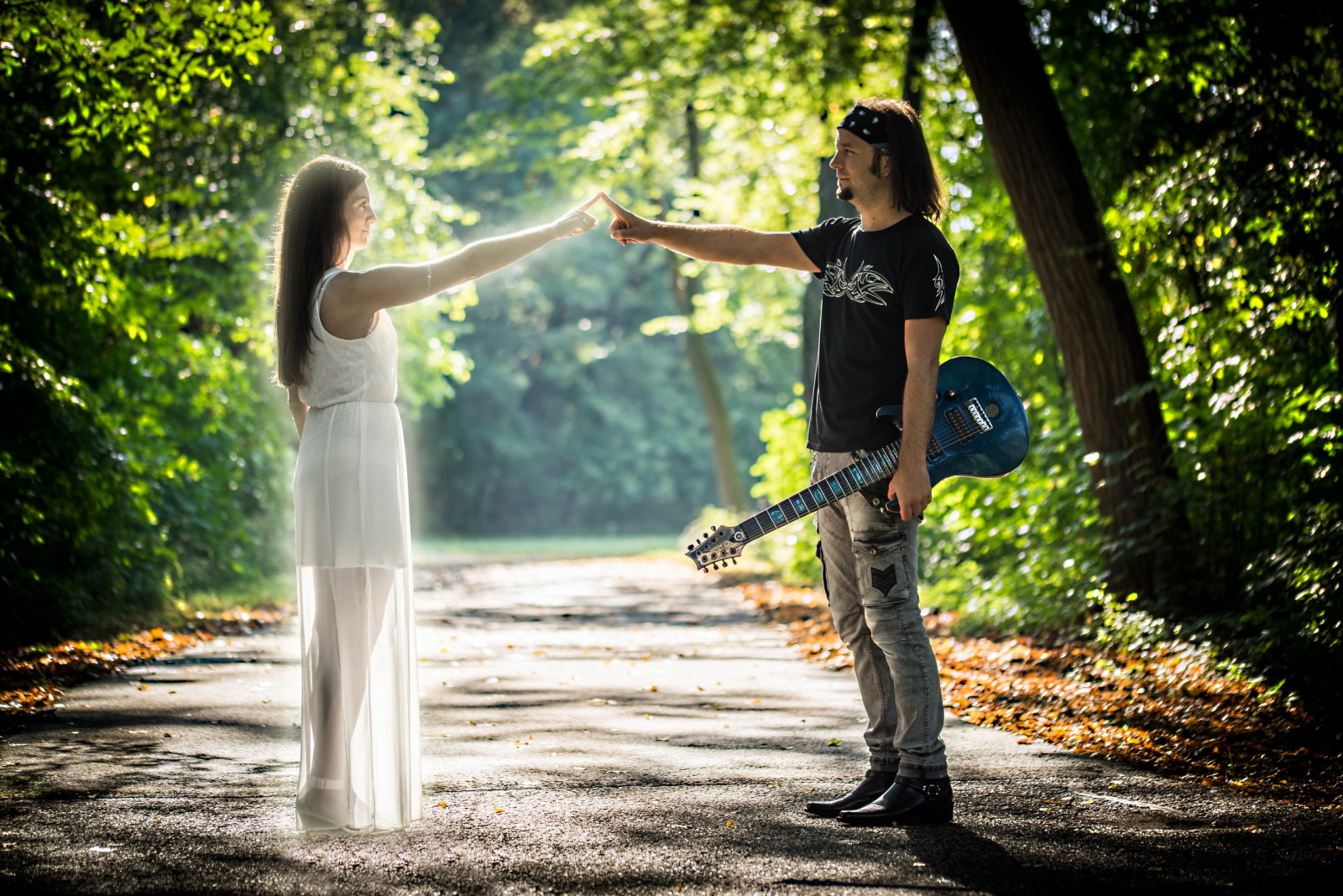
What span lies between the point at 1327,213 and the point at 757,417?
42297 millimetres

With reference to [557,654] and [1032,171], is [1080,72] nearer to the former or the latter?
[1032,171]

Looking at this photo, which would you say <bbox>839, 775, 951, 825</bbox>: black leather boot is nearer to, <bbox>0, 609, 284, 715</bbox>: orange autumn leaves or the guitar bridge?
the guitar bridge

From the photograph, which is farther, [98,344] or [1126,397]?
[98,344]

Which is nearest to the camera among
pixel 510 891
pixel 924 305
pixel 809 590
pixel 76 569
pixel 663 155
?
pixel 510 891

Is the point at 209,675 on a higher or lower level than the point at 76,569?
lower

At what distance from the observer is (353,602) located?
13.2ft

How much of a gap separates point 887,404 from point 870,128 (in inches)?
37.4

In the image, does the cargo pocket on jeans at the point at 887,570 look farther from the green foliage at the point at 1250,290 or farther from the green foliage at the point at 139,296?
the green foliage at the point at 139,296

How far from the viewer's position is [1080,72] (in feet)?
31.6

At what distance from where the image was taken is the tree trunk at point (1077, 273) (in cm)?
796

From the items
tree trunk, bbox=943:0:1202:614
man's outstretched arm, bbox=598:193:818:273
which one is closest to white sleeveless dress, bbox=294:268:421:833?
man's outstretched arm, bbox=598:193:818:273

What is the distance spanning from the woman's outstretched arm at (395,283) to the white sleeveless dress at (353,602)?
0.06 meters

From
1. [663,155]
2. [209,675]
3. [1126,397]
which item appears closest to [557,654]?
[209,675]

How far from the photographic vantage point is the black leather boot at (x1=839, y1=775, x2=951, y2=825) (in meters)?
4.18
